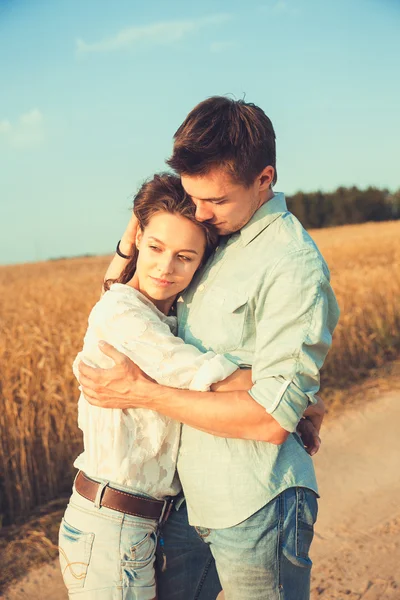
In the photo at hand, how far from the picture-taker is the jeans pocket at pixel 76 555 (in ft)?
6.04

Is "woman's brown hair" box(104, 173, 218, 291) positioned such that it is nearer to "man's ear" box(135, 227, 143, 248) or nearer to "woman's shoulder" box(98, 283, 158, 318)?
"man's ear" box(135, 227, 143, 248)

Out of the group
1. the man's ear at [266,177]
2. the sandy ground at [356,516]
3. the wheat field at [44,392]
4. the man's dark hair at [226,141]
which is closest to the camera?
the man's dark hair at [226,141]

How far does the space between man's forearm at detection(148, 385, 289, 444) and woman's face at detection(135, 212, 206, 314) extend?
40 cm

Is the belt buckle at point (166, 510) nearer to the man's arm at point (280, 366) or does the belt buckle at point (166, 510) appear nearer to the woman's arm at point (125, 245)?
the man's arm at point (280, 366)

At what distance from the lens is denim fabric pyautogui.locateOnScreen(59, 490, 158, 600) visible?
1826 millimetres

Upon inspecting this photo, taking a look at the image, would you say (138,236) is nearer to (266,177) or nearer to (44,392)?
(266,177)

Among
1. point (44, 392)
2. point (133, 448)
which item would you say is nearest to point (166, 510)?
point (133, 448)

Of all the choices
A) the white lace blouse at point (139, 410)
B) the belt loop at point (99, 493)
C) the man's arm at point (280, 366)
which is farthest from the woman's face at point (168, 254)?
the belt loop at point (99, 493)

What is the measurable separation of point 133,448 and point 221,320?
47 centimetres

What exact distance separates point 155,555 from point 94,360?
2.19ft

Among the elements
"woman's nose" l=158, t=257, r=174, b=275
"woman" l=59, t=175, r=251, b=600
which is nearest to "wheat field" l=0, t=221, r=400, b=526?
"woman" l=59, t=175, r=251, b=600

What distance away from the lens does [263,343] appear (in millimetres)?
1709

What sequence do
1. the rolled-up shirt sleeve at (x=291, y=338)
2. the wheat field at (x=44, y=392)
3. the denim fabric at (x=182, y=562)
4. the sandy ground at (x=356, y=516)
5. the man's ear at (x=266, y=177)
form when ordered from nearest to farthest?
the rolled-up shirt sleeve at (x=291, y=338), the man's ear at (x=266, y=177), the denim fabric at (x=182, y=562), the sandy ground at (x=356, y=516), the wheat field at (x=44, y=392)

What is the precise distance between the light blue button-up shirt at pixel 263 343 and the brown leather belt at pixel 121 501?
11cm
